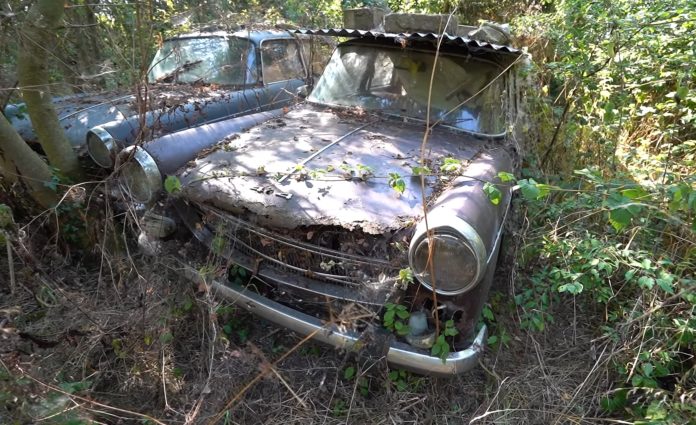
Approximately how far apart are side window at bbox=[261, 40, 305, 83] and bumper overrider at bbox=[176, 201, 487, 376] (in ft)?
9.63

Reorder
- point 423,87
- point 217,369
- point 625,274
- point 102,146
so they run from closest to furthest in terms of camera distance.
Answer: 1. point 217,369
2. point 625,274
3. point 102,146
4. point 423,87

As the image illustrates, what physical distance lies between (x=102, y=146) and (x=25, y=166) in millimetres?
589

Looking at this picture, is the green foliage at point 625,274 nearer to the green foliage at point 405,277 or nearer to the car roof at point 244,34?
the green foliage at point 405,277

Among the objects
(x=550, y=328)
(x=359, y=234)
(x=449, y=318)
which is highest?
(x=359, y=234)

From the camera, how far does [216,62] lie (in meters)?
4.66

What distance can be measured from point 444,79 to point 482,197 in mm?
1320

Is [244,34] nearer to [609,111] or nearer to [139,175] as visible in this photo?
[139,175]

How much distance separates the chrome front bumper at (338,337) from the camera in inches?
82.6

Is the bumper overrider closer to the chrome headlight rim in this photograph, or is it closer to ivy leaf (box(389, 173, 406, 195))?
the chrome headlight rim

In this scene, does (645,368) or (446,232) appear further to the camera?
(645,368)

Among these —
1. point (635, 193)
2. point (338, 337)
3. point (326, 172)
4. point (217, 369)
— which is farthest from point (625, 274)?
point (217, 369)

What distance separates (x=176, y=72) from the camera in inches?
180

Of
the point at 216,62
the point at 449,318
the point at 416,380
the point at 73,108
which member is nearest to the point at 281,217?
the point at 449,318

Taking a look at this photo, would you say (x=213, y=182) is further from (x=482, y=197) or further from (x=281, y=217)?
(x=482, y=197)
